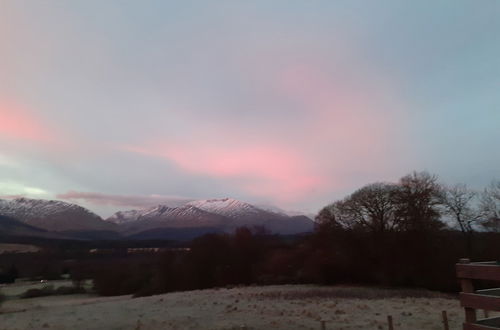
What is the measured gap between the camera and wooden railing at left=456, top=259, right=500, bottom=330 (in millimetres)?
6750

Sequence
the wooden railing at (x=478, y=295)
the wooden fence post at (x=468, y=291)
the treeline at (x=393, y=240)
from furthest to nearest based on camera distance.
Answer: the treeline at (x=393, y=240), the wooden fence post at (x=468, y=291), the wooden railing at (x=478, y=295)

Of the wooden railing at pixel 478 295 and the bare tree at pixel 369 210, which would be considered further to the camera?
the bare tree at pixel 369 210

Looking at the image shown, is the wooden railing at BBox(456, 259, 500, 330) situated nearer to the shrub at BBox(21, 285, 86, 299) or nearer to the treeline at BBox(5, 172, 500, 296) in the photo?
the treeline at BBox(5, 172, 500, 296)

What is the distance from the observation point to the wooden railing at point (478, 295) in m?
6.75

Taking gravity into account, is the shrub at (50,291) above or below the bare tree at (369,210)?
below

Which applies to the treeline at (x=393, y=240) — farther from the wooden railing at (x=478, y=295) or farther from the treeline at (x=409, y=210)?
the wooden railing at (x=478, y=295)

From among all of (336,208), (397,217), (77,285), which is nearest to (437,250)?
(397,217)

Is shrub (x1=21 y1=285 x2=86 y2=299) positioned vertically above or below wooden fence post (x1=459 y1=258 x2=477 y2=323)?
below

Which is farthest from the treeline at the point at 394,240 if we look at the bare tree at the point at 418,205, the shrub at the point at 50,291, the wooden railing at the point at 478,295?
the shrub at the point at 50,291

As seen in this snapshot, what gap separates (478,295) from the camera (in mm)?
7094

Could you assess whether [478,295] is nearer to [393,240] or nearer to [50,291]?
[393,240]

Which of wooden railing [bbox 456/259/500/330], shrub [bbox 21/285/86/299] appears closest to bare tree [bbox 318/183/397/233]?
wooden railing [bbox 456/259/500/330]

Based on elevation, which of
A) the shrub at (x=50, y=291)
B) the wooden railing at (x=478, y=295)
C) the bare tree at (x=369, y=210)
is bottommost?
the shrub at (x=50, y=291)

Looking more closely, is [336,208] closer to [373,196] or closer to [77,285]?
[373,196]
